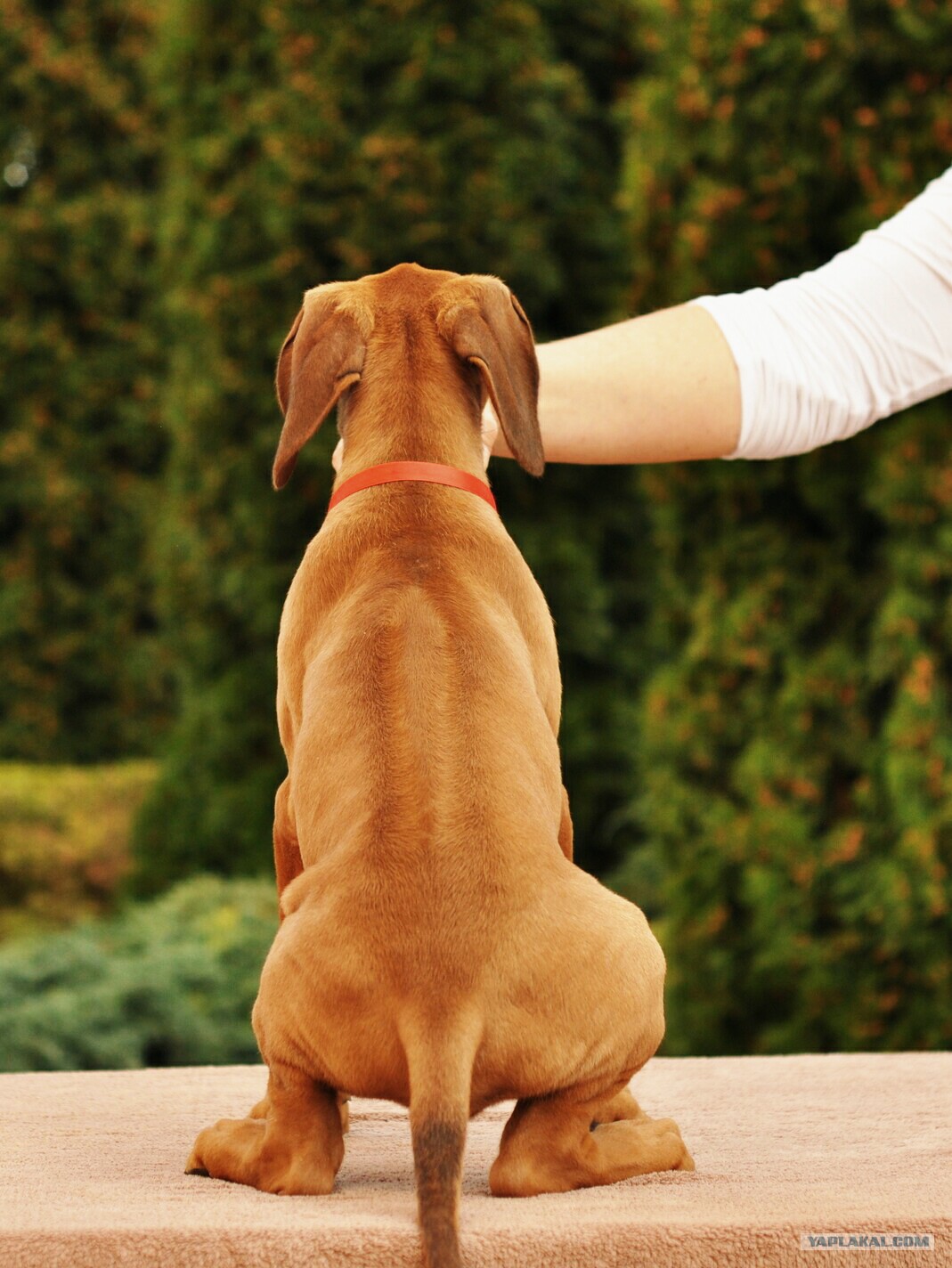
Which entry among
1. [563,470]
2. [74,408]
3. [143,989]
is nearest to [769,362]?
[143,989]

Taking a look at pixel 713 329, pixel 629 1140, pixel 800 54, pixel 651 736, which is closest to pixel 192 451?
pixel 651 736

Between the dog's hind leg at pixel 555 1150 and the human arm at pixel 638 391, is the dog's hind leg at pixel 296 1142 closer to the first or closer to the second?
the dog's hind leg at pixel 555 1150

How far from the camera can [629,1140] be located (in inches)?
89.1

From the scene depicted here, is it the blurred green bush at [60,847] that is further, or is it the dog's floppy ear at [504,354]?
the blurred green bush at [60,847]

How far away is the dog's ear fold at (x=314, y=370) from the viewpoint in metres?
2.37

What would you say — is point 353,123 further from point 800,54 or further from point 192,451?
point 800,54

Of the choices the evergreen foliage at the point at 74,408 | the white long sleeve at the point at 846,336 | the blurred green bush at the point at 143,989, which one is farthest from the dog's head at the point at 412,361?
the evergreen foliage at the point at 74,408

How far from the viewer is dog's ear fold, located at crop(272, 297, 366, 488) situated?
2.37 metres

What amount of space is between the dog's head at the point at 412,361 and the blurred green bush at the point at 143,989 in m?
3.25

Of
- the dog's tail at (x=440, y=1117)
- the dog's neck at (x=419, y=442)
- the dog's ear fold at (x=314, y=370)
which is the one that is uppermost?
the dog's ear fold at (x=314, y=370)

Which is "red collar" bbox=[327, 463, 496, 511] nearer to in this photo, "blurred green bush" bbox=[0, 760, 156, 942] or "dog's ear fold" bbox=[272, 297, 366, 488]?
"dog's ear fold" bbox=[272, 297, 366, 488]

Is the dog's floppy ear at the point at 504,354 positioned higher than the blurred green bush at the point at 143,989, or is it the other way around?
the dog's floppy ear at the point at 504,354

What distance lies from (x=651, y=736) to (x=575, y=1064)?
12.2ft

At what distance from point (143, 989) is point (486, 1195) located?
3577mm
